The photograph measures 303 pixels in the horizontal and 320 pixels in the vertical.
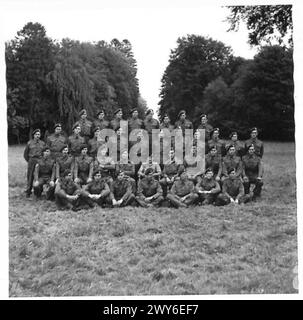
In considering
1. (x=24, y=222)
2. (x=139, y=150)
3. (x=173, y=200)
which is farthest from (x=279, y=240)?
(x=24, y=222)

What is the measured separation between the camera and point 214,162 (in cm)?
806

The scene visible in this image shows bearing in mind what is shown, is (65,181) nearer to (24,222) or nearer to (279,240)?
(24,222)

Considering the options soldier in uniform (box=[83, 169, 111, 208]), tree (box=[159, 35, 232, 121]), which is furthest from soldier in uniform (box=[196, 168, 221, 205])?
soldier in uniform (box=[83, 169, 111, 208])

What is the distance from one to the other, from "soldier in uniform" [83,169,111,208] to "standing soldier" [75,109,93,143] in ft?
2.23

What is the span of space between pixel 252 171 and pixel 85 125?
9.58 ft

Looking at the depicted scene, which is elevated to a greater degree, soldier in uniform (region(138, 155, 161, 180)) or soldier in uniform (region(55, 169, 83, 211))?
soldier in uniform (region(138, 155, 161, 180))

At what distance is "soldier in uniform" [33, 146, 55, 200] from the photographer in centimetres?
795

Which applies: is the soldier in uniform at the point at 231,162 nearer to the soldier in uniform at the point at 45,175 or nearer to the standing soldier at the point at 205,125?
the standing soldier at the point at 205,125

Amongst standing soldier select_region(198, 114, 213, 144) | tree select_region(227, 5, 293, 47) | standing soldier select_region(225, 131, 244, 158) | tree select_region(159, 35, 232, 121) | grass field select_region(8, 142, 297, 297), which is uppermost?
tree select_region(227, 5, 293, 47)

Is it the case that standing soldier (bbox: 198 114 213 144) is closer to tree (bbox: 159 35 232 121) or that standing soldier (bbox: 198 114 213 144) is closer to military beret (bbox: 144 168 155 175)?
tree (bbox: 159 35 232 121)

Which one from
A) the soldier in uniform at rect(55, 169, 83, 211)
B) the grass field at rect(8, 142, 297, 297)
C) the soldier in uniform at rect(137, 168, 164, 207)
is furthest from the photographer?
the soldier in uniform at rect(137, 168, 164, 207)

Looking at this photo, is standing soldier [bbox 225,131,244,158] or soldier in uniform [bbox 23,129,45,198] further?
standing soldier [bbox 225,131,244,158]

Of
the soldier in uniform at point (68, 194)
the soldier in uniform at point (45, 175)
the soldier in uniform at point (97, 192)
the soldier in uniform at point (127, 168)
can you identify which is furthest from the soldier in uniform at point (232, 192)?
the soldier in uniform at point (45, 175)

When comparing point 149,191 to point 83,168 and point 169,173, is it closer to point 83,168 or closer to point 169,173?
point 169,173
